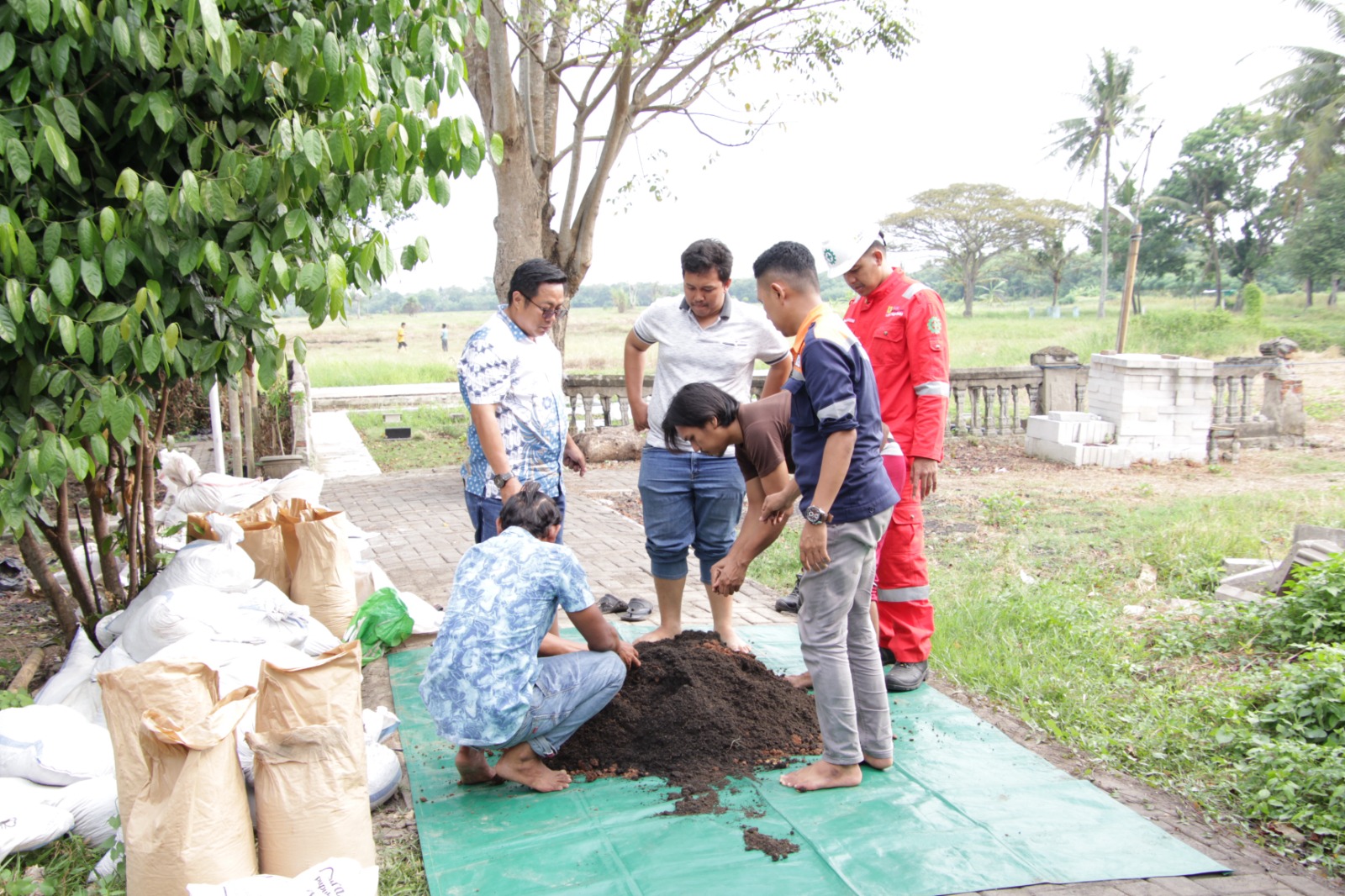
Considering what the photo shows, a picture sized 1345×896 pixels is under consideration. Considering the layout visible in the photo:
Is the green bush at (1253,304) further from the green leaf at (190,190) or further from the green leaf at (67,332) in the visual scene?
the green leaf at (67,332)

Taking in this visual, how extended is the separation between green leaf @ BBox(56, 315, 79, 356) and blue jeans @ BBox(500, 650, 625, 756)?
67.8 inches

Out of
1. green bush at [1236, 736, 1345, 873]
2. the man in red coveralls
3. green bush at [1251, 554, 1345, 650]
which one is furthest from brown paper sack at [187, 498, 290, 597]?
green bush at [1251, 554, 1345, 650]

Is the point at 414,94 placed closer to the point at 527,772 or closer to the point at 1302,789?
the point at 527,772

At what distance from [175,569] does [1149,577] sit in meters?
5.57

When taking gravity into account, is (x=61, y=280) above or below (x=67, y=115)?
below

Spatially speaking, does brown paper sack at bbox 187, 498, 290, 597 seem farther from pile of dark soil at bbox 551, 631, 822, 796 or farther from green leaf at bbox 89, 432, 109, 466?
pile of dark soil at bbox 551, 631, 822, 796

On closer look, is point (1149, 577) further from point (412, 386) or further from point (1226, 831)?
point (412, 386)

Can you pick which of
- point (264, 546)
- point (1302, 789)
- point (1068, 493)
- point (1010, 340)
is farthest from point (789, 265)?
point (1010, 340)

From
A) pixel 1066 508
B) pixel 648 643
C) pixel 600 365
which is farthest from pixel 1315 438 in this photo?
pixel 600 365

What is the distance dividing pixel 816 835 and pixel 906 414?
1.97 m

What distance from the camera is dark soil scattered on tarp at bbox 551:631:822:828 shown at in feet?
11.3

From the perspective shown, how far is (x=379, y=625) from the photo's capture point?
184 inches

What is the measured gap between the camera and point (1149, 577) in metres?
6.25

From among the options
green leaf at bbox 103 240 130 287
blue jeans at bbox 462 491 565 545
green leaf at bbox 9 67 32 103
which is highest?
green leaf at bbox 9 67 32 103
